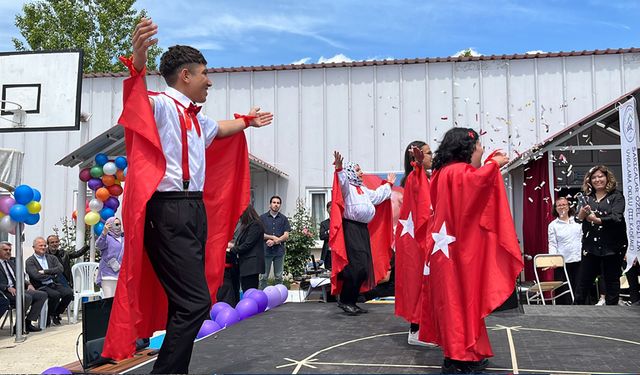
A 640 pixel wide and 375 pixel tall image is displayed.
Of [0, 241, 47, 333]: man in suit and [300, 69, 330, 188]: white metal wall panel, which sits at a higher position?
[300, 69, 330, 188]: white metal wall panel

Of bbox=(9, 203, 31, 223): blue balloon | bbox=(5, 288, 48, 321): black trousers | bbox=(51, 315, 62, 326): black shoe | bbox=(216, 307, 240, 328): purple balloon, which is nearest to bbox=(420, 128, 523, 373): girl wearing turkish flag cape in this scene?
bbox=(216, 307, 240, 328): purple balloon

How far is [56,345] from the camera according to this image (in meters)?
6.75

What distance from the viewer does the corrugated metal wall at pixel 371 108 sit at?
37.9ft

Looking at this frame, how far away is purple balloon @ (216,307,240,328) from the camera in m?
5.77

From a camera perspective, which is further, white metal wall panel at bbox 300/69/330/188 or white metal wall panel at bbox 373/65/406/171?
white metal wall panel at bbox 300/69/330/188

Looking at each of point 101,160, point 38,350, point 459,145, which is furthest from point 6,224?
point 459,145

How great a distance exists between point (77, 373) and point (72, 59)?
6.36 meters

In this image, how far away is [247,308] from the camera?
617 cm

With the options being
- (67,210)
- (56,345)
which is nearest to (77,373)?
(56,345)

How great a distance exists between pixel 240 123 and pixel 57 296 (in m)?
5.86

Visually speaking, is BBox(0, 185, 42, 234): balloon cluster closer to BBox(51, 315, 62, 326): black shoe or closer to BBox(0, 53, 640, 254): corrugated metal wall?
BBox(51, 315, 62, 326): black shoe

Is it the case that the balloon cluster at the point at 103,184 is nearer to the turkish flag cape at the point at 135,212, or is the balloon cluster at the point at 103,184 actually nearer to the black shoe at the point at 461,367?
the turkish flag cape at the point at 135,212

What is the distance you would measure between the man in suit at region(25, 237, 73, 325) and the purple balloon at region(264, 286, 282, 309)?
3.34 metres

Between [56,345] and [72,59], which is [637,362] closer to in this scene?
[56,345]
